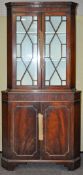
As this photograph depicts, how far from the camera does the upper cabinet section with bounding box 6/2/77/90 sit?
170 inches

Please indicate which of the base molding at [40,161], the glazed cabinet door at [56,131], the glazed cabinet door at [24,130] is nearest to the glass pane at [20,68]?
the glazed cabinet door at [24,130]

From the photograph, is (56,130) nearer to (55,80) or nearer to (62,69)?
(55,80)

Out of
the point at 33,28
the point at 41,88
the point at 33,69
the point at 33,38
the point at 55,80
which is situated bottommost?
the point at 41,88

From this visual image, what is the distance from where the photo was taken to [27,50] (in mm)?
4438

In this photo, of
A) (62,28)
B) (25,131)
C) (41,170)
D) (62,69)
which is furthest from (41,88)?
(41,170)

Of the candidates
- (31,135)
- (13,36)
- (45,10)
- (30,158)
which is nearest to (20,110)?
(31,135)

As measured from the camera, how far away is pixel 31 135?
14.3ft

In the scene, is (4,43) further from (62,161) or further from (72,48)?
(62,161)

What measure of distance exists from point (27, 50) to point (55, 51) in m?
0.37

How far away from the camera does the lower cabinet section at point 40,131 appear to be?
431cm

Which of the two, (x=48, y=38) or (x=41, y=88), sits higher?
(x=48, y=38)

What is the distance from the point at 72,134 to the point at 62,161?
0.39 meters

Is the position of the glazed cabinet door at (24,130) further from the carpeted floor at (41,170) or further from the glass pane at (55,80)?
the glass pane at (55,80)

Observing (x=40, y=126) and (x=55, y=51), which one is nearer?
(x=40, y=126)
